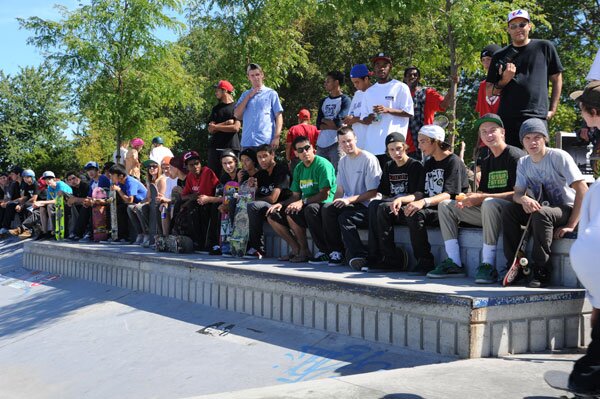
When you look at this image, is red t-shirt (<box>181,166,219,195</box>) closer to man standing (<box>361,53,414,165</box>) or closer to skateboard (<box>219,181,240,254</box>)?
skateboard (<box>219,181,240,254</box>)

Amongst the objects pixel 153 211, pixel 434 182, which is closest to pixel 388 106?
pixel 434 182

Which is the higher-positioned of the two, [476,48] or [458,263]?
[476,48]

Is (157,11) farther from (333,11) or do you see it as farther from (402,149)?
(402,149)

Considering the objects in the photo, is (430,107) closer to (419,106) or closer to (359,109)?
(419,106)

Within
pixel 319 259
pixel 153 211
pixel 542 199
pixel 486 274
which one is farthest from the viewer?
pixel 153 211

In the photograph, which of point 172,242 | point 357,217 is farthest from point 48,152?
point 357,217

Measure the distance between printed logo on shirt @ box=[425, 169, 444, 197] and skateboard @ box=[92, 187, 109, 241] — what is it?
23.4 ft

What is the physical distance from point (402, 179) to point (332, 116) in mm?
2541

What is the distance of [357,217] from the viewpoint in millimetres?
6727

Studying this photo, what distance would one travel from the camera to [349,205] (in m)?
6.81

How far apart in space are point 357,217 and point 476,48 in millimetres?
7205

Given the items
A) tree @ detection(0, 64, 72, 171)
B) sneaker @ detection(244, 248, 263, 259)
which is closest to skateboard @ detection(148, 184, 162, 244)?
sneaker @ detection(244, 248, 263, 259)

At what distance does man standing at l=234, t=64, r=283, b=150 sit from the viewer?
9070 mm

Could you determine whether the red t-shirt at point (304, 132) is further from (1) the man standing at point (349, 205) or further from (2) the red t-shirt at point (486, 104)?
(2) the red t-shirt at point (486, 104)
